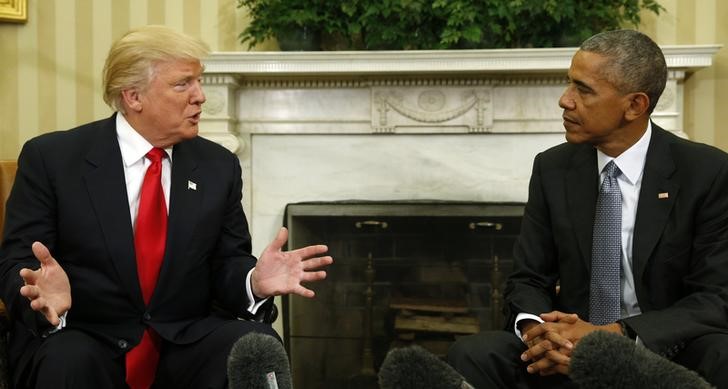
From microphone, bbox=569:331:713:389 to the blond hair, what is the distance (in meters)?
1.74

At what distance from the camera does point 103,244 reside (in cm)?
204

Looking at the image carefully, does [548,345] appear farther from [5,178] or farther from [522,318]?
[5,178]

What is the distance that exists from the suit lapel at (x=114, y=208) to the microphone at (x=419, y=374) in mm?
1490

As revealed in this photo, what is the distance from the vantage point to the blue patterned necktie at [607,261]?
6.76 feet

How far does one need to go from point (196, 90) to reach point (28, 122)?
2.06 metres

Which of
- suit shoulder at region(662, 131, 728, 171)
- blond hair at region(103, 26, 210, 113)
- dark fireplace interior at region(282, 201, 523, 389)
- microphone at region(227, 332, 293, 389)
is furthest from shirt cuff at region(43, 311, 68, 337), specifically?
dark fireplace interior at region(282, 201, 523, 389)

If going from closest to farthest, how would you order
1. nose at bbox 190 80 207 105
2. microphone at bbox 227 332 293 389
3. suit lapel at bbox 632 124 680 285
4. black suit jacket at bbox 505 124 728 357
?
microphone at bbox 227 332 293 389 < black suit jacket at bbox 505 124 728 357 < suit lapel at bbox 632 124 680 285 < nose at bbox 190 80 207 105

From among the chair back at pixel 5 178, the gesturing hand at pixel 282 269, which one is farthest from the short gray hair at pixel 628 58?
the chair back at pixel 5 178

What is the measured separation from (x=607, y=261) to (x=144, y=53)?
1.29 m

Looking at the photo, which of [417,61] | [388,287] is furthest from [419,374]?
[388,287]

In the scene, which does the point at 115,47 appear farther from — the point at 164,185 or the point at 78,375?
the point at 78,375

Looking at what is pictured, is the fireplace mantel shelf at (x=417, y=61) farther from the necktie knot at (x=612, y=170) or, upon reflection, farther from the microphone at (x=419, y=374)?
the microphone at (x=419, y=374)

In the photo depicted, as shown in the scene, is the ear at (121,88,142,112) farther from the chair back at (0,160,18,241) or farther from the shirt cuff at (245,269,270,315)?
the chair back at (0,160,18,241)

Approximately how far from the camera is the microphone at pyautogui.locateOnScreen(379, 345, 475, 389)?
631mm
